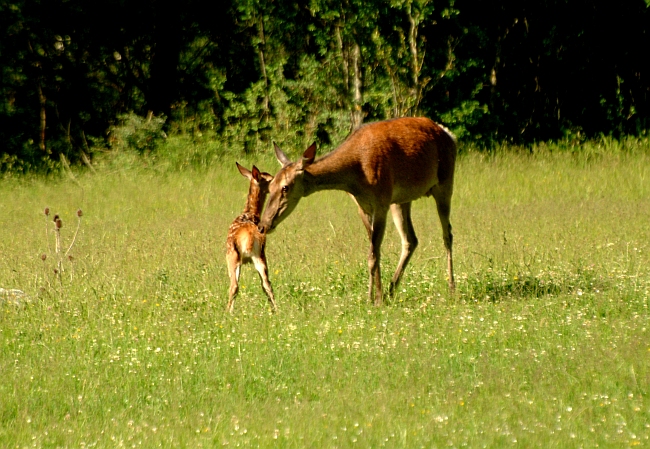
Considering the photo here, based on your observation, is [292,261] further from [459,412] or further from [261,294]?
[459,412]

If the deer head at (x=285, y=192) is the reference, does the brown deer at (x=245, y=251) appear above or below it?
→ below

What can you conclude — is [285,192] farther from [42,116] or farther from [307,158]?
[42,116]

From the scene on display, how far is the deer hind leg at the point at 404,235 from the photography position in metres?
9.86

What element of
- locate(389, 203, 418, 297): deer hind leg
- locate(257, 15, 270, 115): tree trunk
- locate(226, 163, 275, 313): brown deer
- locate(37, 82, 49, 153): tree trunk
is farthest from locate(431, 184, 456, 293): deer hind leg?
locate(37, 82, 49, 153): tree trunk

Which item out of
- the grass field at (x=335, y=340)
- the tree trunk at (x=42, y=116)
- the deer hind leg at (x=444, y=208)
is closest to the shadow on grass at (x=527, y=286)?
the grass field at (x=335, y=340)

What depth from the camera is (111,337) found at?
784cm

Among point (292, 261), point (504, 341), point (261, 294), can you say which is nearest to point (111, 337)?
point (261, 294)

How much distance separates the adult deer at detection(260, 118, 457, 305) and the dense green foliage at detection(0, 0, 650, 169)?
9.48 m

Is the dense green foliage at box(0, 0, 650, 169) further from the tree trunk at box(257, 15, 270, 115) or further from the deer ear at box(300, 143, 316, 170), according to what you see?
the deer ear at box(300, 143, 316, 170)

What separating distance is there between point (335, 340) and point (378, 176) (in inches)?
86.9

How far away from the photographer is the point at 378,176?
941 centimetres

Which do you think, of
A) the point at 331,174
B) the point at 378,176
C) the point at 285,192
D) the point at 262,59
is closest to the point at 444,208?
the point at 378,176

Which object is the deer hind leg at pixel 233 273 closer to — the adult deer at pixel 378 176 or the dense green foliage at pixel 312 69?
the adult deer at pixel 378 176

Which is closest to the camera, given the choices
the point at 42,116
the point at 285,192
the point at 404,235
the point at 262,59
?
the point at 285,192
